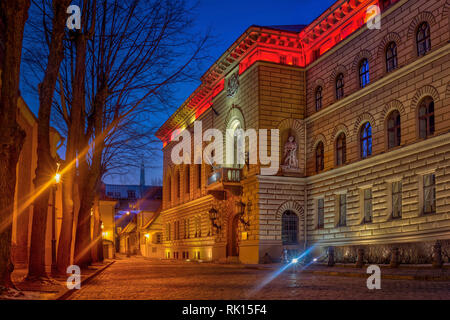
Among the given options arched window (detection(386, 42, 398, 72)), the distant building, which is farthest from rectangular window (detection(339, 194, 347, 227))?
the distant building

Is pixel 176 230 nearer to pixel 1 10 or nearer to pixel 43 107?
pixel 43 107

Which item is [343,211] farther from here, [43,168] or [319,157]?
[43,168]

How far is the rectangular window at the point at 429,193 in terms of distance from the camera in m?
23.3

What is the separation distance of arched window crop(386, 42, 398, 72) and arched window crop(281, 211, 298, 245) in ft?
37.6

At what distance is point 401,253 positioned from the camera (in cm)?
2383

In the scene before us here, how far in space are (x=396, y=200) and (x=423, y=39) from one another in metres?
7.62

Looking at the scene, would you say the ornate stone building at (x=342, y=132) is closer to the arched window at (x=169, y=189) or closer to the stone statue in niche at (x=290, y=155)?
the stone statue in niche at (x=290, y=155)

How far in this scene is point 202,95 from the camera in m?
47.5

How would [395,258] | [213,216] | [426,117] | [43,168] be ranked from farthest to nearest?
[213,216]
[426,117]
[395,258]
[43,168]

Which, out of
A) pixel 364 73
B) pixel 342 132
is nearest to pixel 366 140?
pixel 342 132

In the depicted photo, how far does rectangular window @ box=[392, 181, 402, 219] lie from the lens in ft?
84.3

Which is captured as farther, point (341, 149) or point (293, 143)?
point (293, 143)

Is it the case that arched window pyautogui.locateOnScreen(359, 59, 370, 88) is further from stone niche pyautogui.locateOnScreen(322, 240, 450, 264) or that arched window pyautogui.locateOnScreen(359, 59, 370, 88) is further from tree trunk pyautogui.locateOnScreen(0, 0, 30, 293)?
tree trunk pyautogui.locateOnScreen(0, 0, 30, 293)

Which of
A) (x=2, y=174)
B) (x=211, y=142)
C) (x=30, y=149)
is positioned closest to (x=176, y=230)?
(x=211, y=142)
